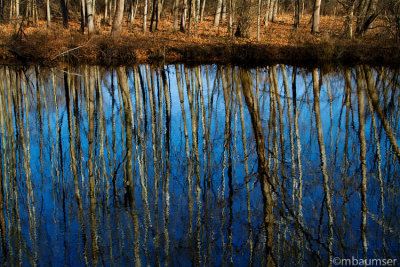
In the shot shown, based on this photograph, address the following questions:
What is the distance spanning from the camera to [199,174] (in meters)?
7.27

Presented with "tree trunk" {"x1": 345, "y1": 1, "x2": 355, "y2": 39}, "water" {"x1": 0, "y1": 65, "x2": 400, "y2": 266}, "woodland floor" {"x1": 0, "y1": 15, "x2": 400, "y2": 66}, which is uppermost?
"tree trunk" {"x1": 345, "y1": 1, "x2": 355, "y2": 39}

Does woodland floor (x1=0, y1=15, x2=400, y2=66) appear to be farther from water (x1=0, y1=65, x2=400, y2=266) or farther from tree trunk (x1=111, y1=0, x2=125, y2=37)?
water (x1=0, y1=65, x2=400, y2=266)

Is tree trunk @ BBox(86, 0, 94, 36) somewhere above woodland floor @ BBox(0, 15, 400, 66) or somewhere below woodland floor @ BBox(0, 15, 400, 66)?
above

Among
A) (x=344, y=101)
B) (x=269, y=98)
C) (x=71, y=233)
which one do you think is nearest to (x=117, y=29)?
(x=269, y=98)

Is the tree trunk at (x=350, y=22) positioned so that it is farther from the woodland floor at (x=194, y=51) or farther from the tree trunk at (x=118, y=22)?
the tree trunk at (x=118, y=22)

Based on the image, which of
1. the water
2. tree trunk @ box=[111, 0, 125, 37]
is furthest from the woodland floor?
the water

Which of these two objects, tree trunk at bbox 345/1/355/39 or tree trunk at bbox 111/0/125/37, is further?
tree trunk at bbox 111/0/125/37

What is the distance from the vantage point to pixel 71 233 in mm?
5387

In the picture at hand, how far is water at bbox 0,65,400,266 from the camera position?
513 cm

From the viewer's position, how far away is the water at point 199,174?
5.13 m

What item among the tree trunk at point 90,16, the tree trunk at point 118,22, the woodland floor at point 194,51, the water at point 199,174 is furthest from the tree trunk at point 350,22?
the tree trunk at point 90,16

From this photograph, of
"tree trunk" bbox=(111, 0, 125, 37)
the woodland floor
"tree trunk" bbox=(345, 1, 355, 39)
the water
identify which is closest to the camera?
the water

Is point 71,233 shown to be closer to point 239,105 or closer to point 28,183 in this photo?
point 28,183

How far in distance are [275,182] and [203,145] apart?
214 cm
